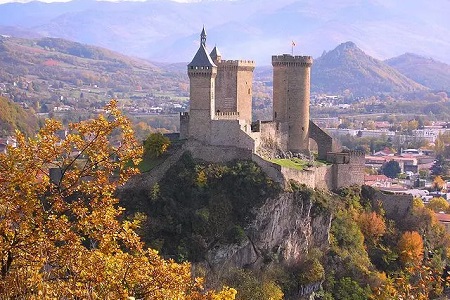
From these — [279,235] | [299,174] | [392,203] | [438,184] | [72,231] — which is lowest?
[438,184]

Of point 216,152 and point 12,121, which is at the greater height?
Result: point 216,152

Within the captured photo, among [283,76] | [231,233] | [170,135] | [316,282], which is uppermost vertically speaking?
[283,76]

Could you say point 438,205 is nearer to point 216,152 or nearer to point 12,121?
point 216,152

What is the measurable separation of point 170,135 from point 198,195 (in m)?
5.83

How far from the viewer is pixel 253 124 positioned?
44.8 m

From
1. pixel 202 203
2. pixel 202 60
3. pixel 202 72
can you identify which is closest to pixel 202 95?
pixel 202 72

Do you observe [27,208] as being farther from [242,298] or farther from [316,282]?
[316,282]

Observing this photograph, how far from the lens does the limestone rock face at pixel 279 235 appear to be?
130 ft

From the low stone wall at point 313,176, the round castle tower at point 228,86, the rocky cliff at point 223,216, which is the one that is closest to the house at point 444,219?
the low stone wall at point 313,176

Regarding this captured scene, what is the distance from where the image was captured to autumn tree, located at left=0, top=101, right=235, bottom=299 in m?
14.1

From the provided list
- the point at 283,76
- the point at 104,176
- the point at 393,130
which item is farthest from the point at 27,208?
the point at 393,130

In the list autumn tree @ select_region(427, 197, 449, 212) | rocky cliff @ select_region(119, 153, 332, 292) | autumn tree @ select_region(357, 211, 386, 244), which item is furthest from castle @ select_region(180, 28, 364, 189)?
autumn tree @ select_region(427, 197, 449, 212)

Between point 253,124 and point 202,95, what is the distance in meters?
4.50

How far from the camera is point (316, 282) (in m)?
40.7
